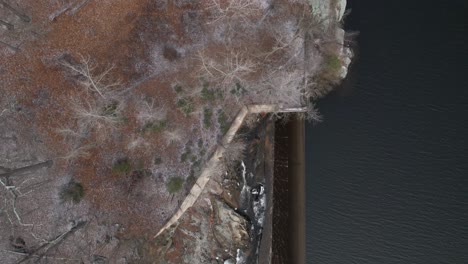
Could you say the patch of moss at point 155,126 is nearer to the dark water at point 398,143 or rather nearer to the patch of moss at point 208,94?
the patch of moss at point 208,94

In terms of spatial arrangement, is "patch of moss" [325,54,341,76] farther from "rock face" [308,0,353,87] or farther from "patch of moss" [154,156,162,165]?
"patch of moss" [154,156,162,165]

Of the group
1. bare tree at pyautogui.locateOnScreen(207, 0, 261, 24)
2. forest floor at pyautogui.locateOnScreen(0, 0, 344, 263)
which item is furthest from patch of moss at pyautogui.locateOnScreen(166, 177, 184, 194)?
bare tree at pyautogui.locateOnScreen(207, 0, 261, 24)

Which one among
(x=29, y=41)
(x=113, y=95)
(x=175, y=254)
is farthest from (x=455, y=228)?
(x=29, y=41)

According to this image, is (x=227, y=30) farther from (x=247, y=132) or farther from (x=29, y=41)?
(x=29, y=41)

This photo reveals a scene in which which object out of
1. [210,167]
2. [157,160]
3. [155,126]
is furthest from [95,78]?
[210,167]

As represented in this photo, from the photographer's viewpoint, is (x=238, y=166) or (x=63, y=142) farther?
(x=238, y=166)

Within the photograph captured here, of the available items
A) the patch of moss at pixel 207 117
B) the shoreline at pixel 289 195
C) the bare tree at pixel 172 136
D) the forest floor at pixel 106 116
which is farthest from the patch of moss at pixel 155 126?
the shoreline at pixel 289 195

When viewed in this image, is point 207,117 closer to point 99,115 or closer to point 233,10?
point 99,115
